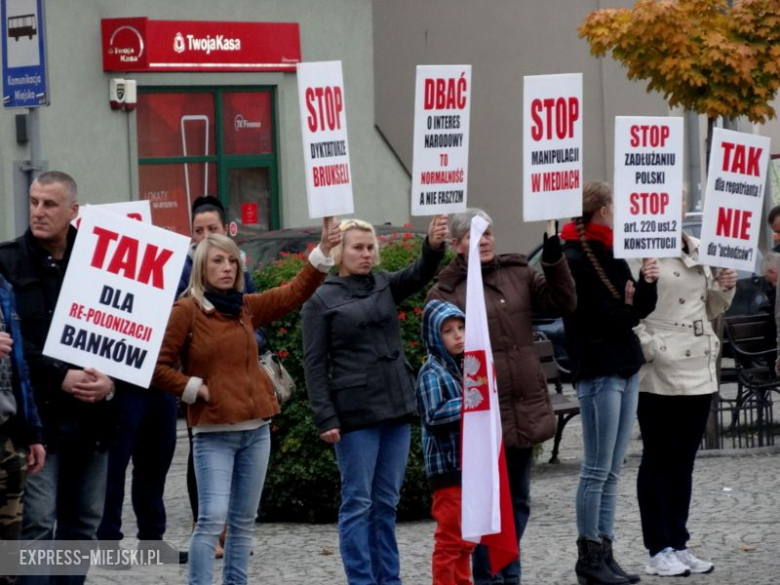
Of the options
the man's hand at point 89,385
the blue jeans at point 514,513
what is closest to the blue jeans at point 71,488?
the man's hand at point 89,385

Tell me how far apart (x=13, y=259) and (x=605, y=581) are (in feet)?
11.0

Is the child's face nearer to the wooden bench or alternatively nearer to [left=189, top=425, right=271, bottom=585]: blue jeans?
[left=189, top=425, right=271, bottom=585]: blue jeans

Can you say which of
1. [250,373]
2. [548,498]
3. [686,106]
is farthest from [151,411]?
[686,106]

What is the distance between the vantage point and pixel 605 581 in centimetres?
845

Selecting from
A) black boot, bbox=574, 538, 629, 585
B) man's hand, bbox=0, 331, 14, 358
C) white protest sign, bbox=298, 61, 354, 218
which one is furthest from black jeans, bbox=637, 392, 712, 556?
man's hand, bbox=0, 331, 14, 358

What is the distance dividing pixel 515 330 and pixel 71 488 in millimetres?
2234

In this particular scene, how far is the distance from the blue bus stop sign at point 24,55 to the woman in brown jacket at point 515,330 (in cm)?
271

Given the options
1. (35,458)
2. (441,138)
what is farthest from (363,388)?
(35,458)

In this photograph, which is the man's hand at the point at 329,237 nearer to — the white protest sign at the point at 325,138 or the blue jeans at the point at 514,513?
the white protest sign at the point at 325,138

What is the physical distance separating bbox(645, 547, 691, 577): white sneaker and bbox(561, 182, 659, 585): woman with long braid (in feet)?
0.69

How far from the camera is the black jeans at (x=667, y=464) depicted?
881 cm

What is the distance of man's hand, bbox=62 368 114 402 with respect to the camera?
22.6 feet

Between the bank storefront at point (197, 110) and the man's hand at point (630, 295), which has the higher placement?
the bank storefront at point (197, 110)

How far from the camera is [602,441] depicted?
848cm
